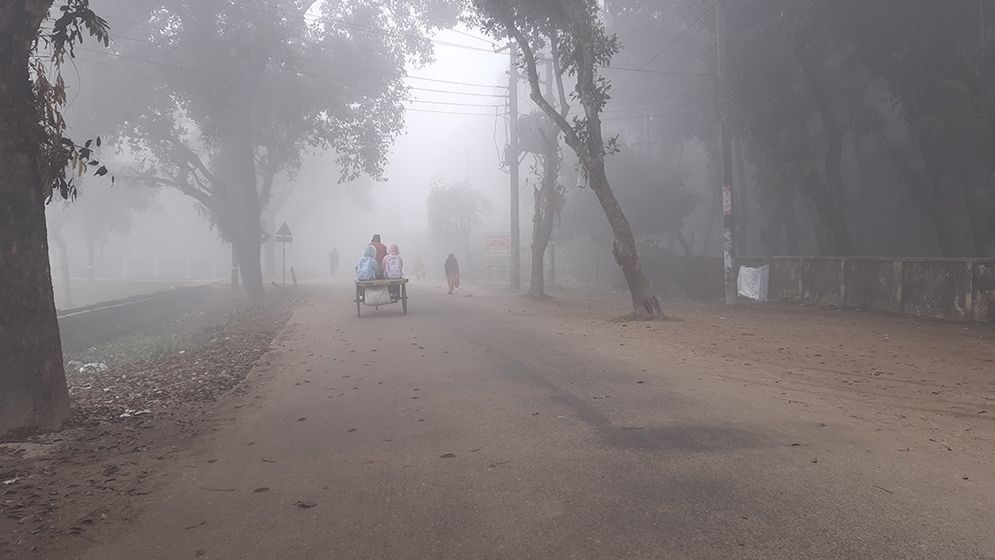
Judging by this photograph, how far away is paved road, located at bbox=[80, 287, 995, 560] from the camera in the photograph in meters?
3.66

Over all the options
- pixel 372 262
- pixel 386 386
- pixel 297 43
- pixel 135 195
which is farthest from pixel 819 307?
pixel 135 195

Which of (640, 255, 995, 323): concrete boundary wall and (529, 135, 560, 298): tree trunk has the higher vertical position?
(529, 135, 560, 298): tree trunk

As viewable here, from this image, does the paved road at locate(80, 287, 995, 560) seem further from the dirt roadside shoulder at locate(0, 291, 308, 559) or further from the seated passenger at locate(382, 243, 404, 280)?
the seated passenger at locate(382, 243, 404, 280)

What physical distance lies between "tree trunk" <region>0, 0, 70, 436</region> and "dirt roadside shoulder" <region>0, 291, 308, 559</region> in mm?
343

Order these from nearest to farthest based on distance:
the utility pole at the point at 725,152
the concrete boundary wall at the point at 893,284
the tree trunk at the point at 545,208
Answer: the concrete boundary wall at the point at 893,284, the utility pole at the point at 725,152, the tree trunk at the point at 545,208

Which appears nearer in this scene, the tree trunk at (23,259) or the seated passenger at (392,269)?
the tree trunk at (23,259)

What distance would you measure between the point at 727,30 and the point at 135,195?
37.1 metres

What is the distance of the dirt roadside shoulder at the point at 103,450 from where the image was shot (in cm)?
416

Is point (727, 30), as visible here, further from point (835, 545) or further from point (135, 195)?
point (135, 195)

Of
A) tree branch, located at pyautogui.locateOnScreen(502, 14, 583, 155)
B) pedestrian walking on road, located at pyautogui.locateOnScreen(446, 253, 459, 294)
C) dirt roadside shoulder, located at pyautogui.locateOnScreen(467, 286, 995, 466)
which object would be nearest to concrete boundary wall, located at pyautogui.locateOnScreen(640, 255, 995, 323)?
dirt roadside shoulder, located at pyautogui.locateOnScreen(467, 286, 995, 466)

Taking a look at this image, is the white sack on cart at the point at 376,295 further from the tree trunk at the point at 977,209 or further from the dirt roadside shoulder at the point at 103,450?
the tree trunk at the point at 977,209

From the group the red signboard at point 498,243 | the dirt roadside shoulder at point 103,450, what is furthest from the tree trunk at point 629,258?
the red signboard at point 498,243

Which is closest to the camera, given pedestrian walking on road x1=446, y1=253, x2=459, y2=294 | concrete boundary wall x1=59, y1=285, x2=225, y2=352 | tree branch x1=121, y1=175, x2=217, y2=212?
concrete boundary wall x1=59, y1=285, x2=225, y2=352

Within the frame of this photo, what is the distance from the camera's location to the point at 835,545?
139 inches
